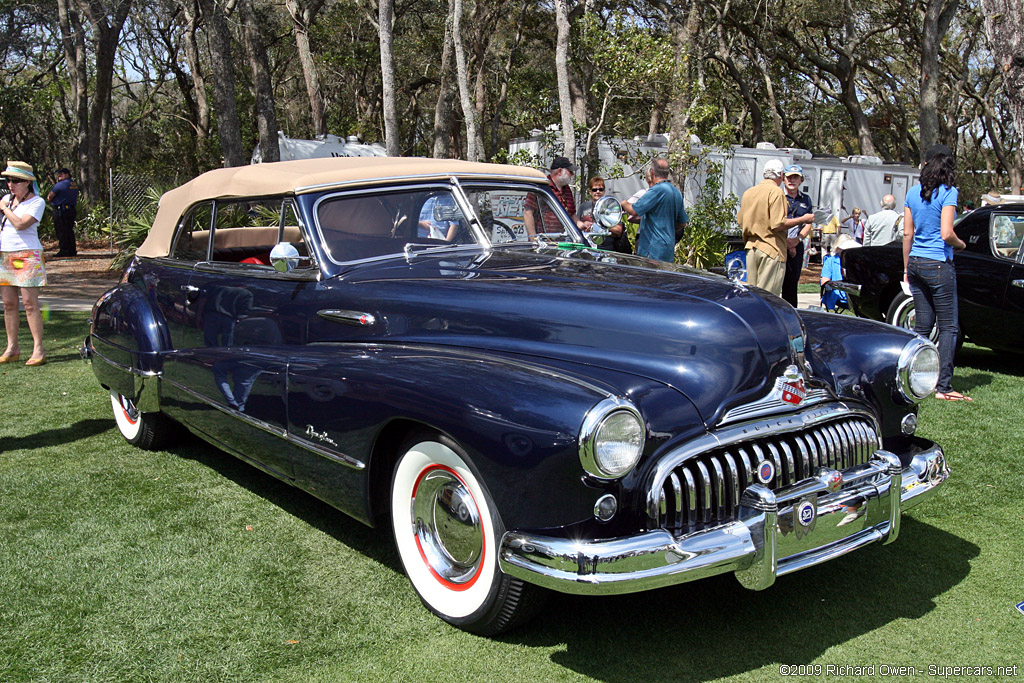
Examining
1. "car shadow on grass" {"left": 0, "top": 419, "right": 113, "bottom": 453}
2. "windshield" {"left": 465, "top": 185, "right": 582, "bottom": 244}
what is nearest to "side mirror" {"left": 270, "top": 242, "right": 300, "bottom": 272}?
"windshield" {"left": 465, "top": 185, "right": 582, "bottom": 244}

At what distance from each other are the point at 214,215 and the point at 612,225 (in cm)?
223

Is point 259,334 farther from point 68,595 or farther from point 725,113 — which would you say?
point 725,113

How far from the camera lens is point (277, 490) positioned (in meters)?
4.84

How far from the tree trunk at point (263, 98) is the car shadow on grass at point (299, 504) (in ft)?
36.1

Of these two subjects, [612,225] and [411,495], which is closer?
[411,495]

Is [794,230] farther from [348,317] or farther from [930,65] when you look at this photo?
[930,65]

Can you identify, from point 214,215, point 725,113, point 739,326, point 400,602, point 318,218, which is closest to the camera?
point 739,326

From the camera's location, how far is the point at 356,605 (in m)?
3.43

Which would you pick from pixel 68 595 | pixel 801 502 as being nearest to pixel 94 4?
pixel 68 595

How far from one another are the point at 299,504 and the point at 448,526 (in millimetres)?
1672

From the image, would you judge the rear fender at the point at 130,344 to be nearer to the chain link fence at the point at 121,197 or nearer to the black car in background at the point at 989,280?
the black car in background at the point at 989,280

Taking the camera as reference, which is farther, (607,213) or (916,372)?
(607,213)

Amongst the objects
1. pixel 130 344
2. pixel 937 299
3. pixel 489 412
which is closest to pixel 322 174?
pixel 130 344

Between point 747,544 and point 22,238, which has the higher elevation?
point 22,238
